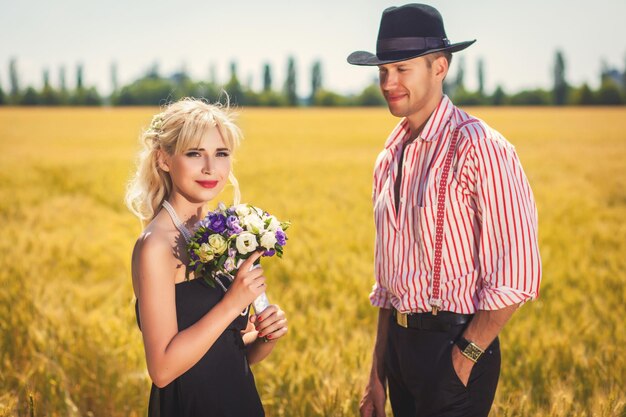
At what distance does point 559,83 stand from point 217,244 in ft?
296

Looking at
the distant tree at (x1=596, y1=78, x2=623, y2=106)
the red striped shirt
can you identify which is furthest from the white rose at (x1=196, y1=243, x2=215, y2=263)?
the distant tree at (x1=596, y1=78, x2=623, y2=106)

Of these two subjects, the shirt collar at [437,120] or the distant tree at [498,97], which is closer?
the shirt collar at [437,120]

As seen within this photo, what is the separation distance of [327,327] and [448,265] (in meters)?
2.58

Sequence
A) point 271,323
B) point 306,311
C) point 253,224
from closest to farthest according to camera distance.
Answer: point 253,224, point 271,323, point 306,311

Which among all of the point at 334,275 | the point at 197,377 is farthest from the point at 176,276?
the point at 334,275

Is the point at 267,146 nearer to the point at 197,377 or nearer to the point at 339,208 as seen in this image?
the point at 339,208

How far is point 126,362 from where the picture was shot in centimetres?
440

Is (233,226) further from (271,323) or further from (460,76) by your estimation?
(460,76)

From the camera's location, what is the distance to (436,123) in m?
2.39

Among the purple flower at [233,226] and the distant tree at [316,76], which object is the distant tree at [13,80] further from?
the purple flower at [233,226]

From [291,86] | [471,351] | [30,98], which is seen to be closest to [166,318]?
[471,351]

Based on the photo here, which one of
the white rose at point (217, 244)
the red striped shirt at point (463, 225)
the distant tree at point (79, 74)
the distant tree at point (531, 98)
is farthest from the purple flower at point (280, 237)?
the distant tree at point (79, 74)

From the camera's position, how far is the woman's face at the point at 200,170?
2.29 meters

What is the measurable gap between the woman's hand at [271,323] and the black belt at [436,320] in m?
0.50
